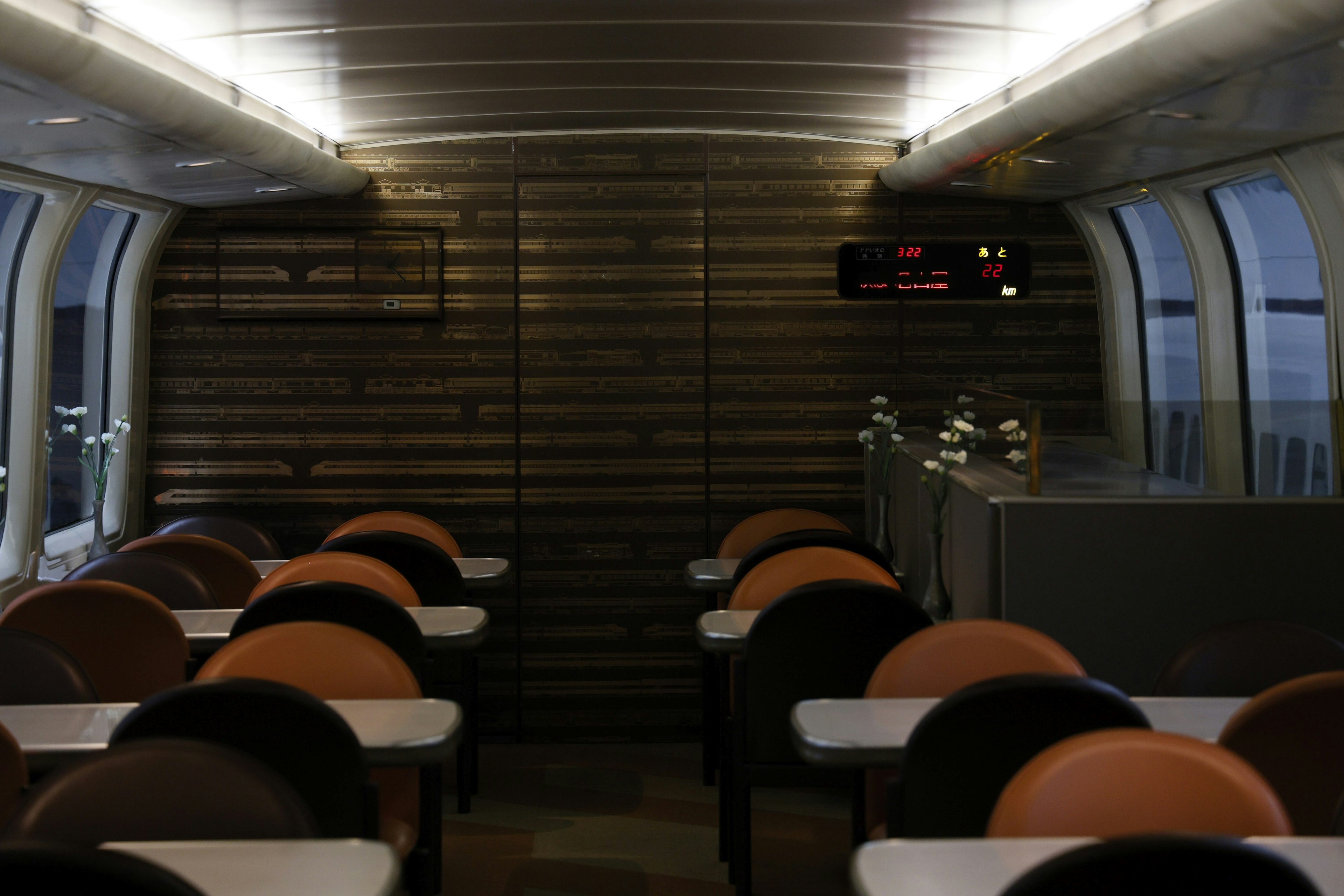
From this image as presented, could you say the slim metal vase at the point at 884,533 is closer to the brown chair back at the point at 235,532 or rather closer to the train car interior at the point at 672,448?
the train car interior at the point at 672,448

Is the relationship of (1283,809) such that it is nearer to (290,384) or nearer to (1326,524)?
(1326,524)

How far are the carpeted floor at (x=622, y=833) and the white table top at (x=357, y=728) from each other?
1.49 m

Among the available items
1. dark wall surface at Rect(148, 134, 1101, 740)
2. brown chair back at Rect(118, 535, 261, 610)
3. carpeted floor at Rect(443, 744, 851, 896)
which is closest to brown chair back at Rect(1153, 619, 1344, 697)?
carpeted floor at Rect(443, 744, 851, 896)

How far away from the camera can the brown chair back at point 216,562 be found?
4824 millimetres

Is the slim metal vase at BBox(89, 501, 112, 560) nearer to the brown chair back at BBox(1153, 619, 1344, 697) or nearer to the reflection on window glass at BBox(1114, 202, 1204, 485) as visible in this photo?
the brown chair back at BBox(1153, 619, 1344, 697)

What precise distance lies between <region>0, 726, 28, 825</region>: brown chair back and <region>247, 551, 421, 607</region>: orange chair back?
61.8 inches

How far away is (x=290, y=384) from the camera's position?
5.98m

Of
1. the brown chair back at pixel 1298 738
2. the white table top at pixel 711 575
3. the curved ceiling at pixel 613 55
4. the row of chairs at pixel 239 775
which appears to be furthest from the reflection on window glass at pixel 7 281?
the brown chair back at pixel 1298 738

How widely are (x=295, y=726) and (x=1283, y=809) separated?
1.86 m

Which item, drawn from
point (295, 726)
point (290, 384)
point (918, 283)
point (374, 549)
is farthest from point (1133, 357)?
point (295, 726)

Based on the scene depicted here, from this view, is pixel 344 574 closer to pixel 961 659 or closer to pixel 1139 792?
pixel 961 659

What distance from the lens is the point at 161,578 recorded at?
14.3 feet

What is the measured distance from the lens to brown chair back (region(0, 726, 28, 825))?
7.51ft

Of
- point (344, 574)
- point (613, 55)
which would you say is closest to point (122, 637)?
point (344, 574)
